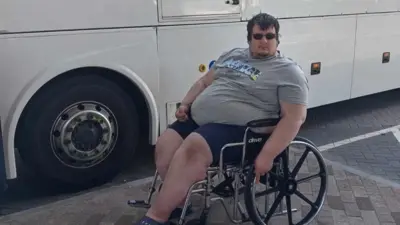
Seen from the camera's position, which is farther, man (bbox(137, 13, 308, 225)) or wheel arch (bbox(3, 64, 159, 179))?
wheel arch (bbox(3, 64, 159, 179))

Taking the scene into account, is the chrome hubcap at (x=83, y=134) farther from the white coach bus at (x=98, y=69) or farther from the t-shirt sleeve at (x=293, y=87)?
the t-shirt sleeve at (x=293, y=87)

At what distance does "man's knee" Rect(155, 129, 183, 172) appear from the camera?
3.46 m

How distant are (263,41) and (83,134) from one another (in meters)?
1.56

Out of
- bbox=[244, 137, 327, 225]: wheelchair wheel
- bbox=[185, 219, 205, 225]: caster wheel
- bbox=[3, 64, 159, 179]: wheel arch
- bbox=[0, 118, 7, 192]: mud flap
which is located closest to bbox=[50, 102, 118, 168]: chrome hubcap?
bbox=[3, 64, 159, 179]: wheel arch

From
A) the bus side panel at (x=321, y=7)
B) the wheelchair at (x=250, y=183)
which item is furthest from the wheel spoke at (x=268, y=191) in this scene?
the bus side panel at (x=321, y=7)

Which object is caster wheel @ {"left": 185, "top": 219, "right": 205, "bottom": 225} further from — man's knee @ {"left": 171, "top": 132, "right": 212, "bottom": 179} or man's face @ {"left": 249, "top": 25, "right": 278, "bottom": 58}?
man's face @ {"left": 249, "top": 25, "right": 278, "bottom": 58}

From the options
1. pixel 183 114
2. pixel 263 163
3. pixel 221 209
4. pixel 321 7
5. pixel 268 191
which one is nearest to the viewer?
pixel 263 163

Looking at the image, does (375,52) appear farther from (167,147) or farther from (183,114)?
(167,147)

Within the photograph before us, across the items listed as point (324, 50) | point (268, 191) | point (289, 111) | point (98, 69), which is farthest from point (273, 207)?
point (324, 50)

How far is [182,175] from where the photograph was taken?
10.3 feet

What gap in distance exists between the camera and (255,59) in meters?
3.41

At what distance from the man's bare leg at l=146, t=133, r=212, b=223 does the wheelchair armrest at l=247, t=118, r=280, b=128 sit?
29 cm

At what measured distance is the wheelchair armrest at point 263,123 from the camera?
3180 millimetres

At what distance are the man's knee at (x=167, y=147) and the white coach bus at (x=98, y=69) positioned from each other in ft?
2.54
